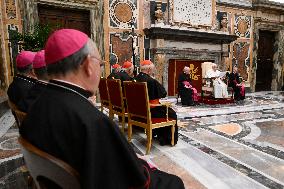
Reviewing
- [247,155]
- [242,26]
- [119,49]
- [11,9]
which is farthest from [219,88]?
[11,9]

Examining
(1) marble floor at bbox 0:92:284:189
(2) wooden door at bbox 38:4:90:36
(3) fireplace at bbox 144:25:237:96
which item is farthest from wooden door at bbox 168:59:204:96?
(1) marble floor at bbox 0:92:284:189

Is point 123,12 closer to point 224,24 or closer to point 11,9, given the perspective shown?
point 11,9

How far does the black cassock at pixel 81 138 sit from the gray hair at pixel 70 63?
0.05 metres

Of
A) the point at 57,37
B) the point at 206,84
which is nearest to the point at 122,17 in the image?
the point at 206,84

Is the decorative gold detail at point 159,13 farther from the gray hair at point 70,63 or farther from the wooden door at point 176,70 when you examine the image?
the gray hair at point 70,63

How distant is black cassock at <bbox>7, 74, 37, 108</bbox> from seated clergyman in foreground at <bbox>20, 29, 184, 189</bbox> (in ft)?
4.72

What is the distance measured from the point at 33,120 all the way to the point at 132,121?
2854 millimetres

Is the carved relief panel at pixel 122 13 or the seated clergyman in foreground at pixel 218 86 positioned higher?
the carved relief panel at pixel 122 13

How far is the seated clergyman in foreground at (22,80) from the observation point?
2375mm

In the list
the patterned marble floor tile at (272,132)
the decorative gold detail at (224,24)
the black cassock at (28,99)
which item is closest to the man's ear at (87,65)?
the black cassock at (28,99)

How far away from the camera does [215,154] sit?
3.40 m

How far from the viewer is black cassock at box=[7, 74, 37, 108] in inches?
92.7

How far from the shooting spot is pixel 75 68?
40.2 inches

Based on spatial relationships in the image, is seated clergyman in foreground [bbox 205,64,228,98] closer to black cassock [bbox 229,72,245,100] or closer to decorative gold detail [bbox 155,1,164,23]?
black cassock [bbox 229,72,245,100]
